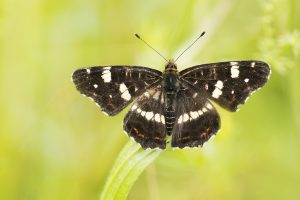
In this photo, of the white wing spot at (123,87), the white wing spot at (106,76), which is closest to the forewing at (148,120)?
the white wing spot at (123,87)

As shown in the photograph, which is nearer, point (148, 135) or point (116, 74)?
point (148, 135)

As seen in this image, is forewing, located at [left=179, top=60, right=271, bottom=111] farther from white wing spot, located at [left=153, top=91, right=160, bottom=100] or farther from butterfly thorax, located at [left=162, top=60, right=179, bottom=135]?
white wing spot, located at [left=153, top=91, right=160, bottom=100]

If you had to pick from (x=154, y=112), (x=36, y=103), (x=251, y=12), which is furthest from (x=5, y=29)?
(x=251, y=12)

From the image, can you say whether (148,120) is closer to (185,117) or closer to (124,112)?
(185,117)

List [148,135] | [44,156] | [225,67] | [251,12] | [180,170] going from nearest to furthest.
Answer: [148,135] < [225,67] < [44,156] < [180,170] < [251,12]

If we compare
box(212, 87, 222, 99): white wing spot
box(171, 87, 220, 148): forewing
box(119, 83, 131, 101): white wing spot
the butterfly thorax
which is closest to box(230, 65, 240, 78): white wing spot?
box(212, 87, 222, 99): white wing spot

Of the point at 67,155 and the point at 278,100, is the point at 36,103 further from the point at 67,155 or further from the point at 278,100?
the point at 278,100

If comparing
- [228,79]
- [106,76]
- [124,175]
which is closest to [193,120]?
[228,79]

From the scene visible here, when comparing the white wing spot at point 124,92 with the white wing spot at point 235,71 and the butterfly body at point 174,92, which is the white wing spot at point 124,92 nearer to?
the butterfly body at point 174,92
